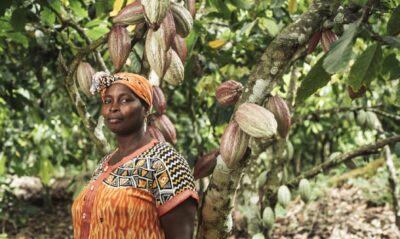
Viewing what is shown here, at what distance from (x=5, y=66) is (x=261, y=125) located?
8.19ft

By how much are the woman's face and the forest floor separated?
299 centimetres

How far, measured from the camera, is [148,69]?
158 centimetres

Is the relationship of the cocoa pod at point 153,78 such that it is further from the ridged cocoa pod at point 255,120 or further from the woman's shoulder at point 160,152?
the ridged cocoa pod at point 255,120

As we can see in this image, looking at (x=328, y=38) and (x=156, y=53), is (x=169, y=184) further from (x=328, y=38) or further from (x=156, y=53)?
(x=328, y=38)

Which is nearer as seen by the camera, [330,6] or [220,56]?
[330,6]

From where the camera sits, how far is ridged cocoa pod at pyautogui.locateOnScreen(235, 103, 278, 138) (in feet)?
3.89

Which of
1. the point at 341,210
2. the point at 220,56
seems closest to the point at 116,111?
the point at 220,56

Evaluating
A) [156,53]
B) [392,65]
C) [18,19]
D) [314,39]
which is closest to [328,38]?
[314,39]

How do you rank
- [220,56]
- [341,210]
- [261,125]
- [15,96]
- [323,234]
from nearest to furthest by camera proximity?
1. [261,125]
2. [220,56]
3. [15,96]
4. [323,234]
5. [341,210]

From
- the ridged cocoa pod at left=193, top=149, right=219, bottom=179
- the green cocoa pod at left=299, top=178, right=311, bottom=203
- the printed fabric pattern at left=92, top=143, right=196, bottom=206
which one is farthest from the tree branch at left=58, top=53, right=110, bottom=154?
the green cocoa pod at left=299, top=178, right=311, bottom=203

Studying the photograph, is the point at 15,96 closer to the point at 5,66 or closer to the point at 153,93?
the point at 5,66

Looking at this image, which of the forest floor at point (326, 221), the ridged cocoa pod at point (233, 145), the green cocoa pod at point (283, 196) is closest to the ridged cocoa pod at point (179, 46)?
the ridged cocoa pod at point (233, 145)

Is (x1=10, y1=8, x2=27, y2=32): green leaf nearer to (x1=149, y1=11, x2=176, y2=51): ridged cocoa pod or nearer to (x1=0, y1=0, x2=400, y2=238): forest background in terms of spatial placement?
(x1=0, y1=0, x2=400, y2=238): forest background

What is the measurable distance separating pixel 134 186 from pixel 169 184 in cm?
9
